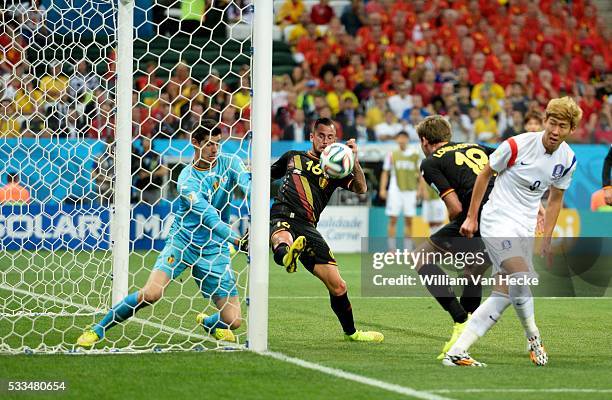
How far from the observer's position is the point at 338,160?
873 centimetres

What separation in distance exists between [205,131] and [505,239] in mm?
2580

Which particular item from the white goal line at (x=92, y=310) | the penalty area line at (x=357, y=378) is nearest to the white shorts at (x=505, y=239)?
the penalty area line at (x=357, y=378)

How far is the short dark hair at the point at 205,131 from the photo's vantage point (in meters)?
8.38

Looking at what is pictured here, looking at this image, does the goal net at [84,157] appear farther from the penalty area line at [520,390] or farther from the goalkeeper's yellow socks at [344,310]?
the penalty area line at [520,390]

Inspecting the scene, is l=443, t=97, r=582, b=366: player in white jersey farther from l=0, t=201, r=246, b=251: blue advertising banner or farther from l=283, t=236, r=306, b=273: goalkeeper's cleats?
l=0, t=201, r=246, b=251: blue advertising banner

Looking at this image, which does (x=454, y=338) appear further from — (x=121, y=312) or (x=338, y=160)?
(x=121, y=312)

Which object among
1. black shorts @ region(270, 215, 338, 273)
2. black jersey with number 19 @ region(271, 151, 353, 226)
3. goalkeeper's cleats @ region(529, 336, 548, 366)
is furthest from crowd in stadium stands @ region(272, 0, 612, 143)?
goalkeeper's cleats @ region(529, 336, 548, 366)

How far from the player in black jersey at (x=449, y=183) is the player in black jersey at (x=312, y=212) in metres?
0.66

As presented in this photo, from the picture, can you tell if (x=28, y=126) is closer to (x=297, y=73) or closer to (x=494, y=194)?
(x=494, y=194)

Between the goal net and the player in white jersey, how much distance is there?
6.12 ft

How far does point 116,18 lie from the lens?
10398 mm

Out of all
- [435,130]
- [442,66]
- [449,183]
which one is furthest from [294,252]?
[442,66]

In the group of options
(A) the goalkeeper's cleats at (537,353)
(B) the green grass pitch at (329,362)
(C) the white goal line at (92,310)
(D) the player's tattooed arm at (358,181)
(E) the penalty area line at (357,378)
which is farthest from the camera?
(D) the player's tattooed arm at (358,181)

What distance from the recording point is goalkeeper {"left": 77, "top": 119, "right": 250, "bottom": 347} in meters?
8.34
